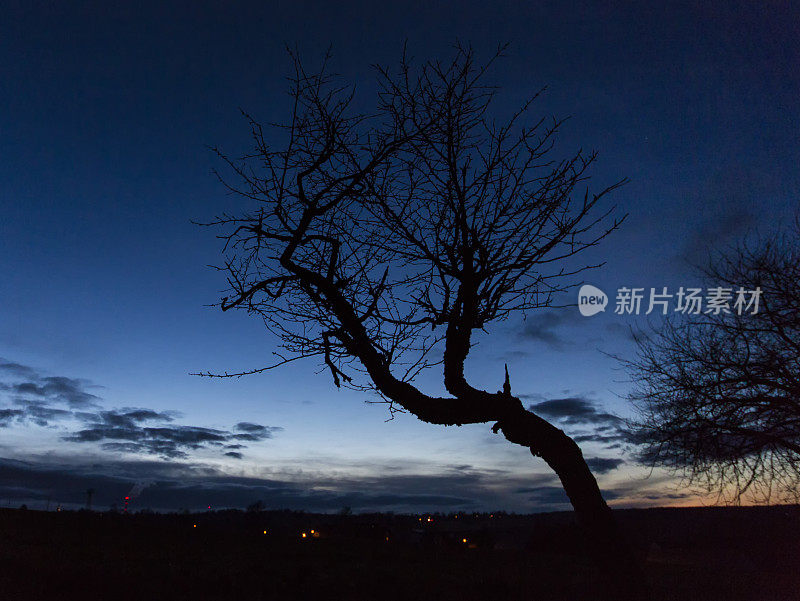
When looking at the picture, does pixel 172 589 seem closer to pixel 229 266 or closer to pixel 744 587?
pixel 229 266

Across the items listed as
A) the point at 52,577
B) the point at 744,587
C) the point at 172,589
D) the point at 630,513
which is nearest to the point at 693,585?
the point at 744,587

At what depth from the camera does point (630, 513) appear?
93.3 m

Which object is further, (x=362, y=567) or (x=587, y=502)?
(x=362, y=567)

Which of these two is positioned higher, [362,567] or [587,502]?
[587,502]

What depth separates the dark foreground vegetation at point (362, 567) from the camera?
15.8 meters

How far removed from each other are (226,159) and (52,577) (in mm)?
18174

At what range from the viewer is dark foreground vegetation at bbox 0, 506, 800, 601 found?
15.8 m

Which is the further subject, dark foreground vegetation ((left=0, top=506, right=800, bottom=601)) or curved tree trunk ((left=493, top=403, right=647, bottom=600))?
dark foreground vegetation ((left=0, top=506, right=800, bottom=601))

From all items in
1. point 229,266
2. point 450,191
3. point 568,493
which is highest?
point 450,191

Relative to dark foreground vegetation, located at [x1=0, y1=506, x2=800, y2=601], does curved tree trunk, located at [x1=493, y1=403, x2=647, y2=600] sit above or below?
above

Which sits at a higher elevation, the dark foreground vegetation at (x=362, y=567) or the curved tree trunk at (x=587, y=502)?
the curved tree trunk at (x=587, y=502)

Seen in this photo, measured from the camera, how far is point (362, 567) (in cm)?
3045

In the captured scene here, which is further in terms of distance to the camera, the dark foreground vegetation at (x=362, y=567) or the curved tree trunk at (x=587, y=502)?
the dark foreground vegetation at (x=362, y=567)

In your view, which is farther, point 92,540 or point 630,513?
point 630,513
